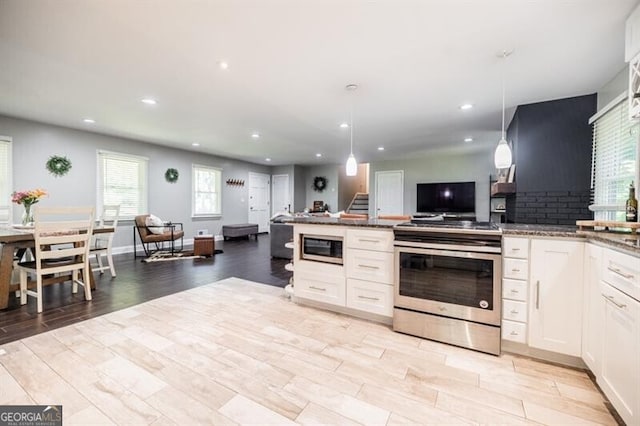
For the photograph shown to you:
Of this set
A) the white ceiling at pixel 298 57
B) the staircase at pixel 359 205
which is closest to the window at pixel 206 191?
the white ceiling at pixel 298 57

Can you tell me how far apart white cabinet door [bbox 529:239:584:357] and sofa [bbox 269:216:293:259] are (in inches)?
156

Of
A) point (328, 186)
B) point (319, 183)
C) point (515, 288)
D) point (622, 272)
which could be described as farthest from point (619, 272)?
point (319, 183)

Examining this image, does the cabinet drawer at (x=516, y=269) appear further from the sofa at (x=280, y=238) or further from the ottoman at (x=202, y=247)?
the ottoman at (x=202, y=247)

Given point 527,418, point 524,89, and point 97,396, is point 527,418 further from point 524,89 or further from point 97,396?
point 524,89

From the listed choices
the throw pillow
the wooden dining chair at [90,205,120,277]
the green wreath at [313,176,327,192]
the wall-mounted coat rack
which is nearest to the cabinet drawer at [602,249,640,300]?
the wooden dining chair at [90,205,120,277]

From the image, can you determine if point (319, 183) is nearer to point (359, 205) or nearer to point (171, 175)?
point (359, 205)

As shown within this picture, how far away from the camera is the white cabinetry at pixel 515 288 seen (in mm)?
1920

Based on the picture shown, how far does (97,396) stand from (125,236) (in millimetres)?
5436

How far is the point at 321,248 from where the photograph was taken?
2795 mm

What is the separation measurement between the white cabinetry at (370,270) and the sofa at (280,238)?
2.81 metres

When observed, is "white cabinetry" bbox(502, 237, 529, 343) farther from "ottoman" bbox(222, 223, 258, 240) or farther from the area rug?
"ottoman" bbox(222, 223, 258, 240)

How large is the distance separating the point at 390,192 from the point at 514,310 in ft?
22.8

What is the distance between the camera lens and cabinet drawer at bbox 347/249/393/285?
2.41 m

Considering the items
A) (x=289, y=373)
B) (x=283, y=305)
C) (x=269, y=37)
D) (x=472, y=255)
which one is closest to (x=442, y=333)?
(x=472, y=255)
